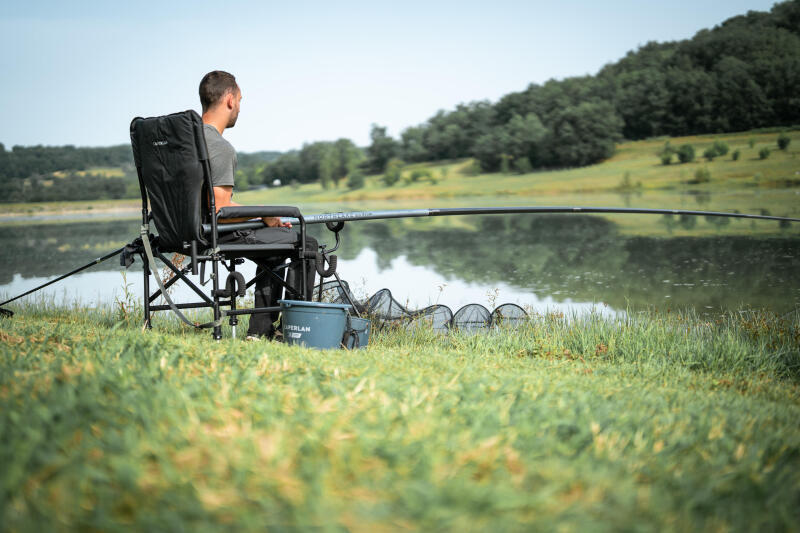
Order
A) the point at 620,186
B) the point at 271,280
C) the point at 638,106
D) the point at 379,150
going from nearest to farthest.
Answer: the point at 271,280
the point at 620,186
the point at 638,106
the point at 379,150

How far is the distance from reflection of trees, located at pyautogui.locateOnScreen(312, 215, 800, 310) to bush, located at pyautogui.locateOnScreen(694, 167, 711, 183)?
25762 millimetres

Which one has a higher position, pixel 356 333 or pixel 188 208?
pixel 188 208

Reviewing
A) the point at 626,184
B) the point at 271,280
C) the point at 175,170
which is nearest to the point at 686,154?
the point at 626,184

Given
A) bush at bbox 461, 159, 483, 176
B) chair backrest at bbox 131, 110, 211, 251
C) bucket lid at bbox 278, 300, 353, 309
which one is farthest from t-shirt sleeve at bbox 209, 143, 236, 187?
bush at bbox 461, 159, 483, 176

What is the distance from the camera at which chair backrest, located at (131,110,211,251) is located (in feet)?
13.2

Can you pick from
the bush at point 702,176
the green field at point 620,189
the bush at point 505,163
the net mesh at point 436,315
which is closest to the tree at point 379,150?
the green field at point 620,189

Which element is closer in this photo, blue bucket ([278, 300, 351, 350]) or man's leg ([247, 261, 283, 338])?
blue bucket ([278, 300, 351, 350])

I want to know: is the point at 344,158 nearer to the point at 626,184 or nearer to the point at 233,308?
the point at 626,184

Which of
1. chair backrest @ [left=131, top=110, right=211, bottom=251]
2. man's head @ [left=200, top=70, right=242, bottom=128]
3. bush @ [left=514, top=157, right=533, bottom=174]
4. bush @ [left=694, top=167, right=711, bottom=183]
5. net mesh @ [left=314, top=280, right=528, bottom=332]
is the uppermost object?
bush @ [left=514, top=157, right=533, bottom=174]

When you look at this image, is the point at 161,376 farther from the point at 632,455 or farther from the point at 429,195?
the point at 429,195

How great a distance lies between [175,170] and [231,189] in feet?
1.40

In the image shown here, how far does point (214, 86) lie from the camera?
4.54 m

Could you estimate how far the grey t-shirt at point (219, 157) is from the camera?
4.30 metres

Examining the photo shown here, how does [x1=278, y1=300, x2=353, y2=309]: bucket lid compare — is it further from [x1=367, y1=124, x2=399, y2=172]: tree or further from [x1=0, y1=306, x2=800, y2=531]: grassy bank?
[x1=367, y1=124, x2=399, y2=172]: tree
